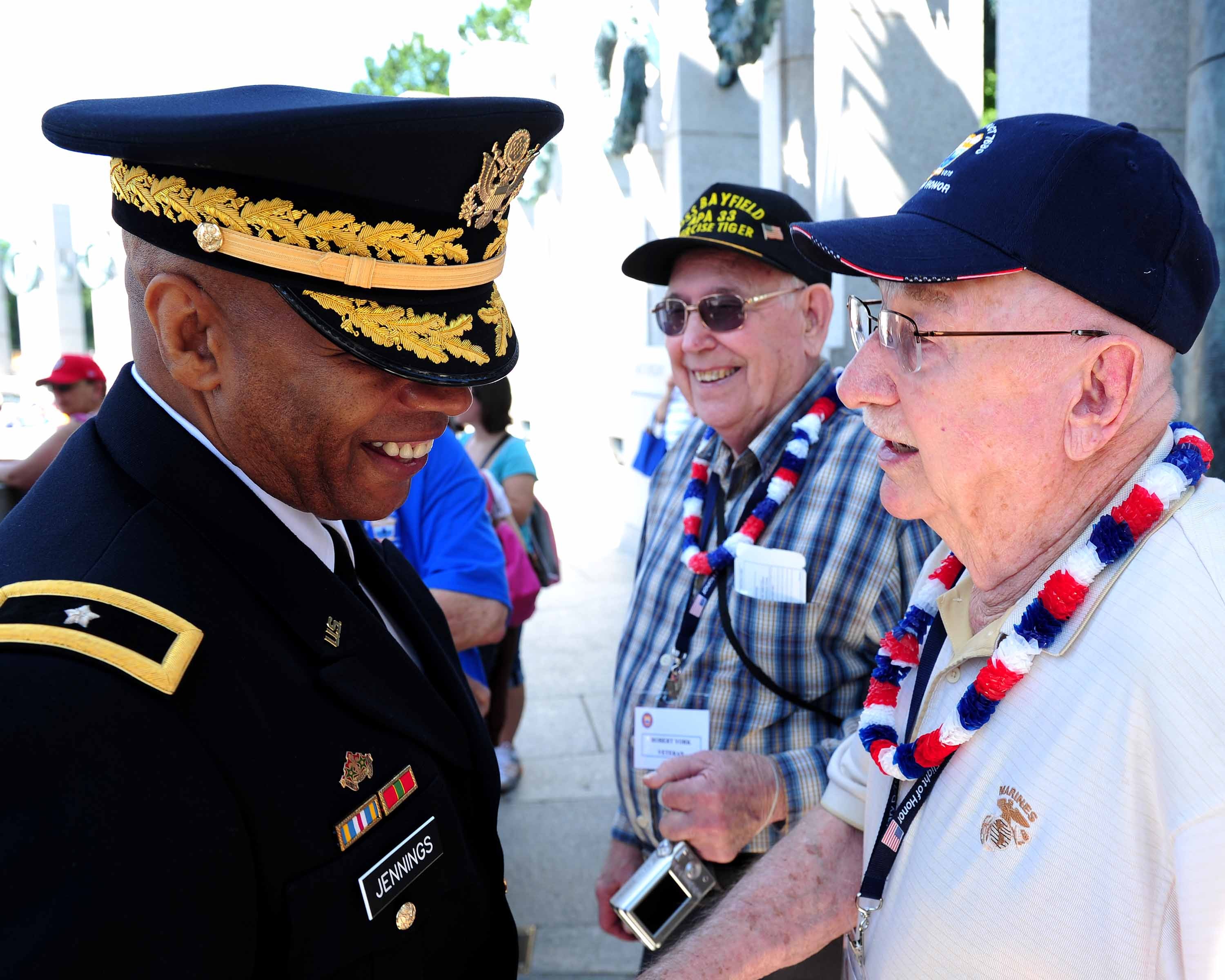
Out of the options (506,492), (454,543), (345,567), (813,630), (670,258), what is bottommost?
(506,492)

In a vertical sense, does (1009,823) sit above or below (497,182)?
below

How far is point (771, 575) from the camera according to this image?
7.84ft

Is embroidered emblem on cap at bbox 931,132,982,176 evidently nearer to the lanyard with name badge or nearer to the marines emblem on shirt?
the lanyard with name badge

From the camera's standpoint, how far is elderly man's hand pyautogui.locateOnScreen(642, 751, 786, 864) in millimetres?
2162

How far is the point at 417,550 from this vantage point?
346cm

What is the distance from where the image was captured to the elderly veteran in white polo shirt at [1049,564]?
1199mm

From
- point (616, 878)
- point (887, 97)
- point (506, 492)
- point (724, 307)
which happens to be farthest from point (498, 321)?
point (887, 97)

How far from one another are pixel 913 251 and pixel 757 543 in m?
1.16

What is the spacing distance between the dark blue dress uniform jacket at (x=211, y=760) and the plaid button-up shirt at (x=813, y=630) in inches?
35.6

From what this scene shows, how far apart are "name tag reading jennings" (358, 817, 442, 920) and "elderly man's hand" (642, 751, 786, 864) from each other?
828 mm

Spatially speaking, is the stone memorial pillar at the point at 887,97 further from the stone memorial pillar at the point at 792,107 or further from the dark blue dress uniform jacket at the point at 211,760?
the dark blue dress uniform jacket at the point at 211,760

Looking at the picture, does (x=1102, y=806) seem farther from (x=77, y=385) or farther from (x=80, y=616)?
Result: (x=77, y=385)

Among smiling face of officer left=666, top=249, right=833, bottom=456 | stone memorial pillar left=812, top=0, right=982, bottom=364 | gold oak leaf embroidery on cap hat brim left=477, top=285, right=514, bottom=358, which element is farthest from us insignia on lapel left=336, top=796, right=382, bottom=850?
stone memorial pillar left=812, top=0, right=982, bottom=364

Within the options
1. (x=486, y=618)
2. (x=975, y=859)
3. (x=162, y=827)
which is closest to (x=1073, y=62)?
(x=486, y=618)
